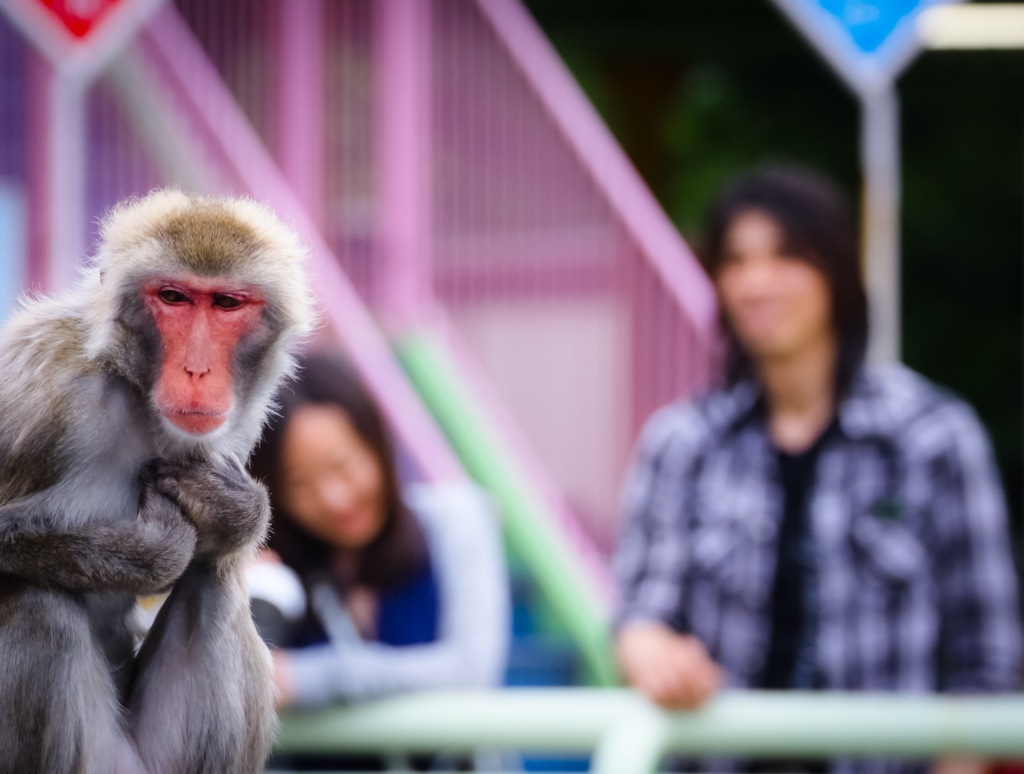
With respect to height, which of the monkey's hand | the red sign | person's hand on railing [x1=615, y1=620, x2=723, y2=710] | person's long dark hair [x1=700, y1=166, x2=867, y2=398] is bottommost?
person's hand on railing [x1=615, y1=620, x2=723, y2=710]

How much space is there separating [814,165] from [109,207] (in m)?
9.76

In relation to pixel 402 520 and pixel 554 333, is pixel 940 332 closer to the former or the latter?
pixel 554 333

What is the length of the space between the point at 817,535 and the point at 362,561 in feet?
3.15

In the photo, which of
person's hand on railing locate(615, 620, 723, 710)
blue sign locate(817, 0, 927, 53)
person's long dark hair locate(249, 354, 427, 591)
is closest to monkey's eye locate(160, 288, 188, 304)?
person's long dark hair locate(249, 354, 427, 591)

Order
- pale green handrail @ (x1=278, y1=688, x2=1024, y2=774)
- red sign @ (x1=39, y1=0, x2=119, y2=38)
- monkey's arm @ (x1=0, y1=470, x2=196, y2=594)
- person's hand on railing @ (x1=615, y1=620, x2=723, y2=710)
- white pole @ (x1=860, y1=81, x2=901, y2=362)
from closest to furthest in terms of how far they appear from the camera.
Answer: monkey's arm @ (x1=0, y1=470, x2=196, y2=594)
pale green handrail @ (x1=278, y1=688, x2=1024, y2=774)
person's hand on railing @ (x1=615, y1=620, x2=723, y2=710)
red sign @ (x1=39, y1=0, x2=119, y2=38)
white pole @ (x1=860, y1=81, x2=901, y2=362)

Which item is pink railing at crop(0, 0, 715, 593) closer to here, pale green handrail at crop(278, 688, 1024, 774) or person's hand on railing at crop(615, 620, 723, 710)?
person's hand on railing at crop(615, 620, 723, 710)

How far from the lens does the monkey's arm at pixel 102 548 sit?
1.22 m

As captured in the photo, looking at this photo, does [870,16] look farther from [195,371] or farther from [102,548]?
[102,548]

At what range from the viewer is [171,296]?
1.31 meters

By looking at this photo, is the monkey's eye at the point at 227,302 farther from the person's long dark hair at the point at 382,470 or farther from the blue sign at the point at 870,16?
the blue sign at the point at 870,16

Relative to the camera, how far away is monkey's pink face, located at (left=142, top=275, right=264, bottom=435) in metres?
1.27

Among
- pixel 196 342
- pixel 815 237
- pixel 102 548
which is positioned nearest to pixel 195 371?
pixel 196 342

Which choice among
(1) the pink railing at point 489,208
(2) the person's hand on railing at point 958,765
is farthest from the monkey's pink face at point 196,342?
(1) the pink railing at point 489,208

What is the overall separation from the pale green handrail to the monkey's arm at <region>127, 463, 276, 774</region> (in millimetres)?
1074
